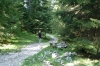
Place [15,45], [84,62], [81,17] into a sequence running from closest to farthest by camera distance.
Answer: [84,62] < [81,17] < [15,45]

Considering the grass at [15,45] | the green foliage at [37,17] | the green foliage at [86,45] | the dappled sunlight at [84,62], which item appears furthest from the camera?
the green foliage at [37,17]

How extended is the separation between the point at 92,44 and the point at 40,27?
24.1 meters

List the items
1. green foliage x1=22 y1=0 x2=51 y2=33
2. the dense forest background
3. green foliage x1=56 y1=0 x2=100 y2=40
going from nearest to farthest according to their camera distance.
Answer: green foliage x1=56 y1=0 x2=100 y2=40
the dense forest background
green foliage x1=22 y1=0 x2=51 y2=33

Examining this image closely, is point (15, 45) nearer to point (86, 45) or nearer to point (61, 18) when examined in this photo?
point (61, 18)

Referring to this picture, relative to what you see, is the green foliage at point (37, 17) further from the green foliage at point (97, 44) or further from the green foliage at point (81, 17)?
the green foliage at point (97, 44)

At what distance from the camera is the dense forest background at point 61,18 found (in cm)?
1221

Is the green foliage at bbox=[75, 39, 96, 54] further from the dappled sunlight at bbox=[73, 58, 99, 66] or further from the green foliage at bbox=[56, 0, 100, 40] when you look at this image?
the green foliage at bbox=[56, 0, 100, 40]

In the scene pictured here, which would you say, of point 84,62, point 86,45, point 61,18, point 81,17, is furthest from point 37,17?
point 84,62

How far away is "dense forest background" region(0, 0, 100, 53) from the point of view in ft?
40.1

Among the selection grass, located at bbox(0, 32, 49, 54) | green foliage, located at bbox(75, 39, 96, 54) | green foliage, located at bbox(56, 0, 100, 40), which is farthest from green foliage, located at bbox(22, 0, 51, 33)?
green foliage, located at bbox(75, 39, 96, 54)

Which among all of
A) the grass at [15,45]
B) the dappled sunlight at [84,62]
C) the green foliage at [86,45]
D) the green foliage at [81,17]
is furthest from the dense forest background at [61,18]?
the grass at [15,45]

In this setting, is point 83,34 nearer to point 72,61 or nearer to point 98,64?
point 72,61

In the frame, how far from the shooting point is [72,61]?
478 inches

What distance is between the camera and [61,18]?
46.5ft
